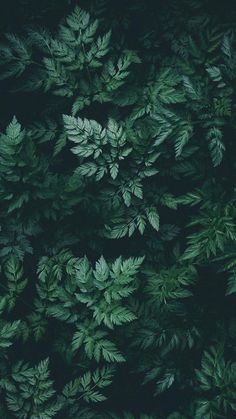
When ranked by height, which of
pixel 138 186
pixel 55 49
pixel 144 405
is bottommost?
pixel 144 405

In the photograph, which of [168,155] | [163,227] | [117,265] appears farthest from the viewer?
[163,227]

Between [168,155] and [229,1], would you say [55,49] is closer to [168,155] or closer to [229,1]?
[168,155]

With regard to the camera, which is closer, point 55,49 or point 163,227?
point 55,49

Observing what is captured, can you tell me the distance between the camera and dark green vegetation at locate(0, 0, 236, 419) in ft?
8.79

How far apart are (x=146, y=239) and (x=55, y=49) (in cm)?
129

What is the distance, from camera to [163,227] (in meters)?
3.08

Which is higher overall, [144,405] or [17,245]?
[17,245]

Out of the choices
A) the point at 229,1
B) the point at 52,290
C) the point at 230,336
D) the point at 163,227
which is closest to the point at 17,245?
the point at 52,290

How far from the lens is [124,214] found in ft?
9.49

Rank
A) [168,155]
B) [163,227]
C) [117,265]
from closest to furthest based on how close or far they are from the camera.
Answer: [117,265], [168,155], [163,227]

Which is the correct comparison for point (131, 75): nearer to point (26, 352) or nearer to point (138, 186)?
point (138, 186)

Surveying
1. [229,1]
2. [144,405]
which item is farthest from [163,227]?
[229,1]

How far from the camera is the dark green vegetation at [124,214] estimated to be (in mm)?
2678

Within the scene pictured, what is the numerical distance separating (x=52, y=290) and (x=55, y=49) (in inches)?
55.1
